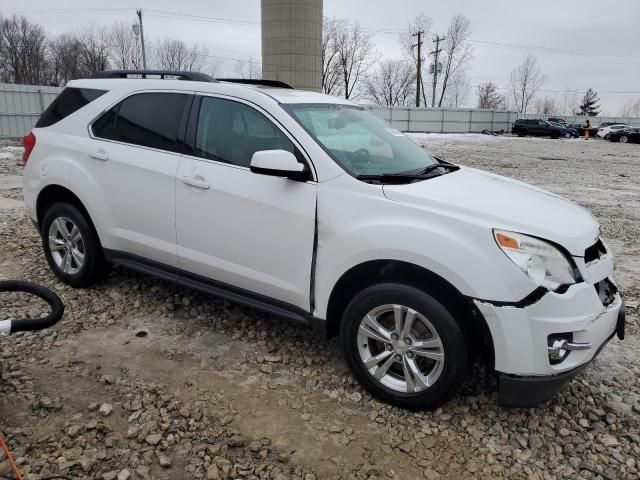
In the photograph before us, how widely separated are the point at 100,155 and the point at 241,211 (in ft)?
4.96

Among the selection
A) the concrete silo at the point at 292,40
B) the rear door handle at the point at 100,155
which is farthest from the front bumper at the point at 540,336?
the concrete silo at the point at 292,40

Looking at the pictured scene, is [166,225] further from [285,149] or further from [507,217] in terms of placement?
[507,217]

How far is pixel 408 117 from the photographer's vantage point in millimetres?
40094

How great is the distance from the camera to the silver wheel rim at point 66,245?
4508 mm

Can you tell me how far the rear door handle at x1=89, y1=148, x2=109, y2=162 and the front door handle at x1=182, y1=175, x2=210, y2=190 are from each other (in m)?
0.88

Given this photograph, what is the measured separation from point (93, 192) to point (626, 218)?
831 centimetres

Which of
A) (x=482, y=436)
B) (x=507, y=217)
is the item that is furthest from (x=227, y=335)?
(x=507, y=217)

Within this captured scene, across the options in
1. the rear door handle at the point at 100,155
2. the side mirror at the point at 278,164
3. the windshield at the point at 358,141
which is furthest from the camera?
the rear door handle at the point at 100,155

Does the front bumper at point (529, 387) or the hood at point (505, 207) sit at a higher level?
the hood at point (505, 207)

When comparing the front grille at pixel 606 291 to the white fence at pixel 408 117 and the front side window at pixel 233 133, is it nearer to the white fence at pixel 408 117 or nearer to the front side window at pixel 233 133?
the front side window at pixel 233 133

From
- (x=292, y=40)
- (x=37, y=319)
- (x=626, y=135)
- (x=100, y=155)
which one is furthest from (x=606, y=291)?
(x=626, y=135)

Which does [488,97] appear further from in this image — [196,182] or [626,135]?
[196,182]

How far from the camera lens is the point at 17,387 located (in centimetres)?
317

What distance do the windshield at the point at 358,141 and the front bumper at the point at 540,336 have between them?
4.06 feet
